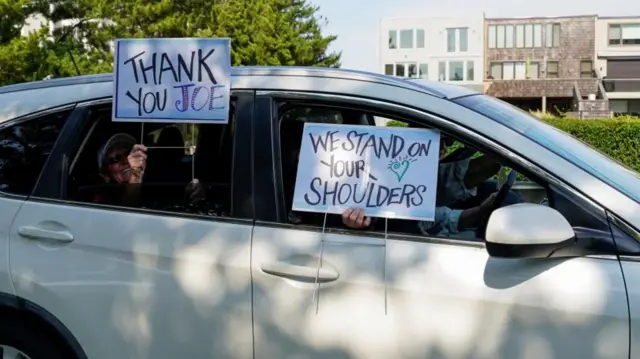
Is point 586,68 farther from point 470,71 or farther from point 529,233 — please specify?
point 529,233

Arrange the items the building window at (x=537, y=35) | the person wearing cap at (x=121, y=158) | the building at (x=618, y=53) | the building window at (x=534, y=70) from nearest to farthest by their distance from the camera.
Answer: the person wearing cap at (x=121, y=158), the building at (x=618, y=53), the building window at (x=534, y=70), the building window at (x=537, y=35)

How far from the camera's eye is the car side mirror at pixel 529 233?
7.27ft

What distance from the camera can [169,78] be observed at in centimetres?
288

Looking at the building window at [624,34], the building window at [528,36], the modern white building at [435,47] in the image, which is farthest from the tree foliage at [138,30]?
the building window at [624,34]

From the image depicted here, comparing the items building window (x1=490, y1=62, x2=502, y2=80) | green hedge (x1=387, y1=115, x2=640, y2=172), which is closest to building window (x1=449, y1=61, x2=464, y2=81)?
building window (x1=490, y1=62, x2=502, y2=80)

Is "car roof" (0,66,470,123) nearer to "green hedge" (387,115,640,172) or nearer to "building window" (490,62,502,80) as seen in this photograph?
"green hedge" (387,115,640,172)

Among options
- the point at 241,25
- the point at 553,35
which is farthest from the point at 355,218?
the point at 553,35

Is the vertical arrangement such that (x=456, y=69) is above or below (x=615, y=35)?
below

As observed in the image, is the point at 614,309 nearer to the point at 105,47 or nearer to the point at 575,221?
the point at 575,221

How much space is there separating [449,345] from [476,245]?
352 mm

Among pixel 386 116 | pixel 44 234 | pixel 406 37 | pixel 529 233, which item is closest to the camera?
pixel 529 233

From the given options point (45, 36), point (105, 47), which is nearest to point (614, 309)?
point (45, 36)

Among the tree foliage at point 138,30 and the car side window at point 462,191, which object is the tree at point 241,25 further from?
the car side window at point 462,191

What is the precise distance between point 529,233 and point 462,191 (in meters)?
0.70
